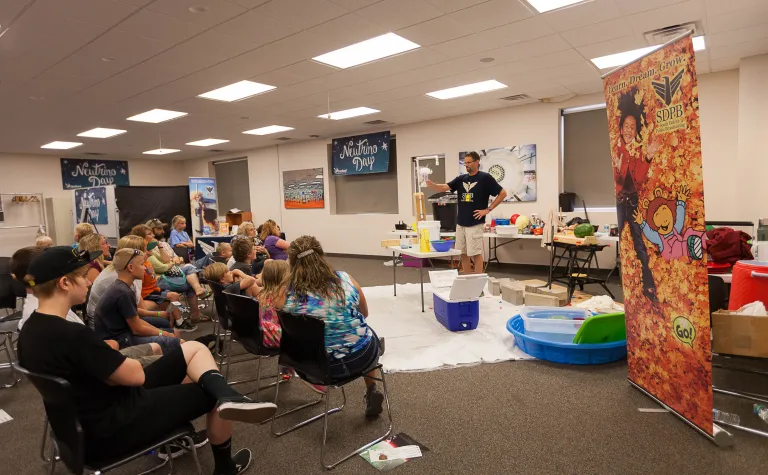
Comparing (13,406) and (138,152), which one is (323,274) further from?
(138,152)

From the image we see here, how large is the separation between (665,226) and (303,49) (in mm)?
3630

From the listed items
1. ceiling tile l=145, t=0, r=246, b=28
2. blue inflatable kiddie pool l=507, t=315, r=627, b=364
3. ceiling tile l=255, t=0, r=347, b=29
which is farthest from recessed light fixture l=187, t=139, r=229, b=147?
blue inflatable kiddie pool l=507, t=315, r=627, b=364

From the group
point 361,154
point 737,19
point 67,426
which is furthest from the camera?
point 361,154

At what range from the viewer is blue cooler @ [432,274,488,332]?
3.97 metres

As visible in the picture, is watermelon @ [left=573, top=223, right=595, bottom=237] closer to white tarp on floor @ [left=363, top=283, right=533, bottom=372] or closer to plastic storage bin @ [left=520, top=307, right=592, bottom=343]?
white tarp on floor @ [left=363, top=283, right=533, bottom=372]

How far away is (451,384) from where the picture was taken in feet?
10.2

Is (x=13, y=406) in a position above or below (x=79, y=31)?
below

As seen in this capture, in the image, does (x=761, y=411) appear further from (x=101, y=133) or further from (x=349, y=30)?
(x=101, y=133)

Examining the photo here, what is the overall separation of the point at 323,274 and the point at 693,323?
6.30ft

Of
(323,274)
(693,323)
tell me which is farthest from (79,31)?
(693,323)

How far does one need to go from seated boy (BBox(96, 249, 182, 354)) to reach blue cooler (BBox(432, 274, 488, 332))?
234 cm

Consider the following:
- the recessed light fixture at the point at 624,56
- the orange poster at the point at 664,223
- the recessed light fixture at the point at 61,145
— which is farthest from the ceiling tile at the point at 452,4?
the recessed light fixture at the point at 61,145

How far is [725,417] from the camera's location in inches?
96.1

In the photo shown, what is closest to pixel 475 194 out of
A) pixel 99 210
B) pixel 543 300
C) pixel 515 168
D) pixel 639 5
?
pixel 543 300
